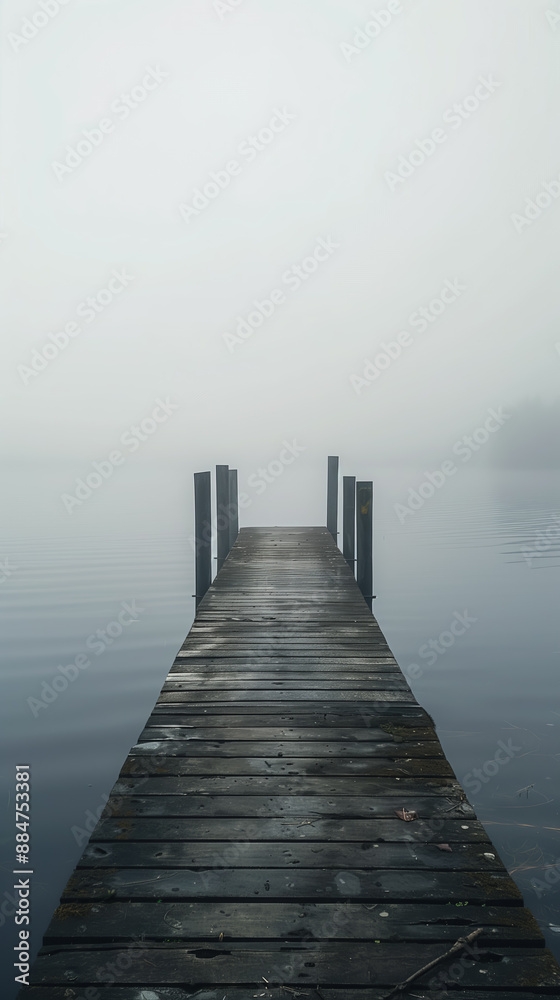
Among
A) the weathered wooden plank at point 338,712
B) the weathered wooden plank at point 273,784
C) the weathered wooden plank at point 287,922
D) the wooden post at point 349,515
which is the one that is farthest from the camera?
the wooden post at point 349,515

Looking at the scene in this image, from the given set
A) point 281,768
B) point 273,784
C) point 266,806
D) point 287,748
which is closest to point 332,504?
point 287,748

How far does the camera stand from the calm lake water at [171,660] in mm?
5812

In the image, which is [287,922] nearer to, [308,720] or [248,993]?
[248,993]

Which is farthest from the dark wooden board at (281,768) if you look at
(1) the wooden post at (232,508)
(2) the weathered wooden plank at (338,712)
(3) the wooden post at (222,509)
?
(1) the wooden post at (232,508)

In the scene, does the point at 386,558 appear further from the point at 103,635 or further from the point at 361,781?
the point at 361,781

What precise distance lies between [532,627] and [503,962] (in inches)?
468

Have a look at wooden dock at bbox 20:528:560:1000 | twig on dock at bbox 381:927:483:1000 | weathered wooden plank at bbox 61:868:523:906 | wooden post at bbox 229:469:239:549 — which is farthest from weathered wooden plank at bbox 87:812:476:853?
wooden post at bbox 229:469:239:549

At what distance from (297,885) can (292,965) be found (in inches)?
16.8

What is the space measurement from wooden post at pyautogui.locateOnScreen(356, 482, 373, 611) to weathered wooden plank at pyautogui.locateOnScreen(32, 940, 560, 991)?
8520mm

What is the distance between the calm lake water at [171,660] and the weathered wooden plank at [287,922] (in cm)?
217

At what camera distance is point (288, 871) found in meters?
2.91

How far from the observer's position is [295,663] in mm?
5832

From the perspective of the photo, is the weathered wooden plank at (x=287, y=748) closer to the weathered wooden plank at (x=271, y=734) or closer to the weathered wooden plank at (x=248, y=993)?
the weathered wooden plank at (x=271, y=734)

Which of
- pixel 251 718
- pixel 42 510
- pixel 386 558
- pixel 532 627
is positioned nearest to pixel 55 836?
pixel 251 718
